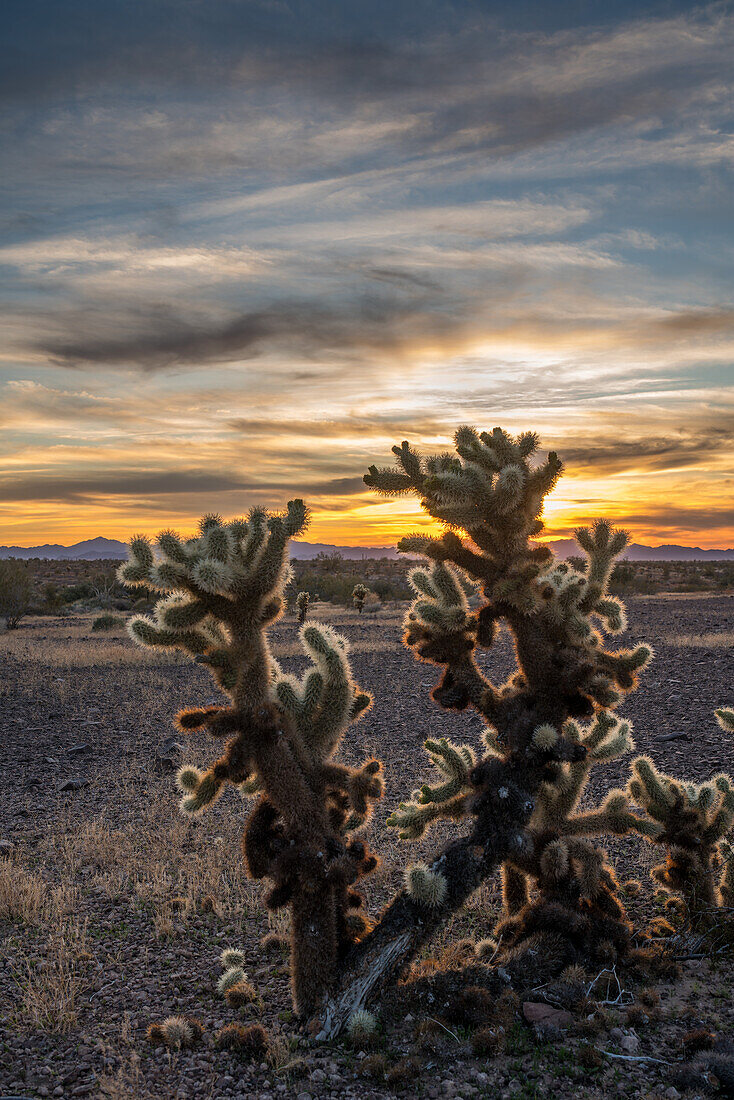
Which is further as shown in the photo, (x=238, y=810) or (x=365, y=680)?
(x=365, y=680)

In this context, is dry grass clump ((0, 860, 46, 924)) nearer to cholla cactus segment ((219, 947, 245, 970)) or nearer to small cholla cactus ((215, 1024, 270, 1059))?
cholla cactus segment ((219, 947, 245, 970))

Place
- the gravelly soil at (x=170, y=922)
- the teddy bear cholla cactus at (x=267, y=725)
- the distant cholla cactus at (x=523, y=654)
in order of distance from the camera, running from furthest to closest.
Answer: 1. the distant cholla cactus at (x=523, y=654)
2. the teddy bear cholla cactus at (x=267, y=725)
3. the gravelly soil at (x=170, y=922)

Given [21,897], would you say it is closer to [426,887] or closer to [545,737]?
[426,887]

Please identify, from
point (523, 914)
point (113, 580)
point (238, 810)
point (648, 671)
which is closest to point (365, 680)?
point (648, 671)

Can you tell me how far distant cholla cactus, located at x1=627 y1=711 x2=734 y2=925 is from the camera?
5340 millimetres

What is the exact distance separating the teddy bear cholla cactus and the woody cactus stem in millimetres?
377

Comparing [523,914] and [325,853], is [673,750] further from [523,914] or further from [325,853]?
[325,853]

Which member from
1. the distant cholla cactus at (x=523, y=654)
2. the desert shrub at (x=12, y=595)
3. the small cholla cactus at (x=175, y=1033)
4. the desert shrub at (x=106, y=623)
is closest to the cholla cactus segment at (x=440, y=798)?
the distant cholla cactus at (x=523, y=654)

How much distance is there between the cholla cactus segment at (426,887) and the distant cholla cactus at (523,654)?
149mm

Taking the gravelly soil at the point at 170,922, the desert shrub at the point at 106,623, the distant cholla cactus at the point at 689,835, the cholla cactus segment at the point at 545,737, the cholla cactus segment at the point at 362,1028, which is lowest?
the gravelly soil at the point at 170,922

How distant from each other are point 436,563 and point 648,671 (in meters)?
12.9

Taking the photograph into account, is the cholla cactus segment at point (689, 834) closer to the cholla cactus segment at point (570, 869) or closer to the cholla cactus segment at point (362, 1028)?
the cholla cactus segment at point (570, 869)

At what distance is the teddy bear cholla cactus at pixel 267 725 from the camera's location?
428 centimetres

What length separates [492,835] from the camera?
458 centimetres
